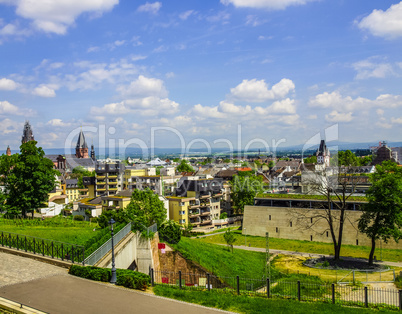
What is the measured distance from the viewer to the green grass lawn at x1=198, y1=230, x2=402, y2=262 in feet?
134

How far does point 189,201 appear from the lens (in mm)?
61312

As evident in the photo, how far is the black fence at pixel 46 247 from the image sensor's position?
1931 centimetres

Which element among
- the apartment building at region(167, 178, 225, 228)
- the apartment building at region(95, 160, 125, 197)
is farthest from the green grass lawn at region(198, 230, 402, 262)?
the apartment building at region(95, 160, 125, 197)

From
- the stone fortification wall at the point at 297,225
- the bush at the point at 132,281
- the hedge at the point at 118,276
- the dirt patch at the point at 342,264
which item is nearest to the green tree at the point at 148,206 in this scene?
the dirt patch at the point at 342,264

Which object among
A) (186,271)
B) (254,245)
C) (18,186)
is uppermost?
(18,186)

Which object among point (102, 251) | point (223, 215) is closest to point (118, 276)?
point (102, 251)

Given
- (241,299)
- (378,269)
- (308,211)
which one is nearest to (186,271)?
(241,299)

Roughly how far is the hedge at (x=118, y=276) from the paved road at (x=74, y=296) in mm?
322

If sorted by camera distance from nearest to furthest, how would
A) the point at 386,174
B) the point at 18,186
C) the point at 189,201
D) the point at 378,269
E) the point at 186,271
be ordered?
the point at 186,271 < the point at 378,269 < the point at 386,174 < the point at 18,186 < the point at 189,201

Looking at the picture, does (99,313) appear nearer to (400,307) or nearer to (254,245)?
(400,307)

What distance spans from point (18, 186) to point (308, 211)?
38361 millimetres

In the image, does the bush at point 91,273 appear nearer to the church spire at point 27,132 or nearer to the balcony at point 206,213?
the balcony at point 206,213

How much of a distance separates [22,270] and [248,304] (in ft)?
38.5

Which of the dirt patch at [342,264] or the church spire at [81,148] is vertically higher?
the church spire at [81,148]
